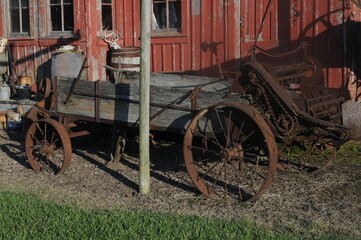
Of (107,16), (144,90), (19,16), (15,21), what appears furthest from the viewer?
(15,21)

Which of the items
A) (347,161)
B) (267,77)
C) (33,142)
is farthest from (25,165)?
(347,161)

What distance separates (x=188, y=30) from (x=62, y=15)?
2946 mm

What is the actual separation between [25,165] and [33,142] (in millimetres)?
356

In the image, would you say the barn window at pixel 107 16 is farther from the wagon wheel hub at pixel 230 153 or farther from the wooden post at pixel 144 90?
the wagon wheel hub at pixel 230 153

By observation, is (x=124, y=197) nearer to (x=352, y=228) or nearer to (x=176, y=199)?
(x=176, y=199)

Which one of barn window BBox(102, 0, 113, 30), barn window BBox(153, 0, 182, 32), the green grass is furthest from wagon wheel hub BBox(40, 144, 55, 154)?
barn window BBox(102, 0, 113, 30)

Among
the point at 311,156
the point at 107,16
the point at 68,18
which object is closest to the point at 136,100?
the point at 311,156

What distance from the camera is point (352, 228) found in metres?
4.93

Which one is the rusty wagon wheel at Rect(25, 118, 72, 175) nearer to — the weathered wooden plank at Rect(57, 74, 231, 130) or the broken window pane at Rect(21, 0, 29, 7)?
the weathered wooden plank at Rect(57, 74, 231, 130)

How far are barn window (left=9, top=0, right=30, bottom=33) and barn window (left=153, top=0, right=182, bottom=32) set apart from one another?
314cm

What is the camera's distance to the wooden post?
5.89 meters

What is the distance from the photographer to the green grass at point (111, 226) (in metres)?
4.71

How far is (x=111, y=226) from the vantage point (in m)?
4.94

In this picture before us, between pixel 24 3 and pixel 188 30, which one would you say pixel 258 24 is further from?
pixel 24 3
